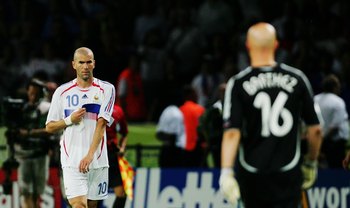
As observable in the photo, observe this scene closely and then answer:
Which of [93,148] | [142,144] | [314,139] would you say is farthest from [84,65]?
[142,144]

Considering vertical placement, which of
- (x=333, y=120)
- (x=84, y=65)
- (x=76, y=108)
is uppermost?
(x=84, y=65)

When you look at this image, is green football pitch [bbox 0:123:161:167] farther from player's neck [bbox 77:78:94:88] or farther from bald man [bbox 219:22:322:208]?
bald man [bbox 219:22:322:208]

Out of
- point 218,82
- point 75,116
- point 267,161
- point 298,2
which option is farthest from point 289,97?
point 298,2

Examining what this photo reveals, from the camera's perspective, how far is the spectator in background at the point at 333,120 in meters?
16.0

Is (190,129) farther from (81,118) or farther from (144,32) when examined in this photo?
(81,118)

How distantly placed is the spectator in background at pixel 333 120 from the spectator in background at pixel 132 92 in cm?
312

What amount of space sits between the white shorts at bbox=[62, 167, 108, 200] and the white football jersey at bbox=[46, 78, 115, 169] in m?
0.11

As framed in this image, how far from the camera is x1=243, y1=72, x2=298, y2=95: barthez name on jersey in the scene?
784 cm

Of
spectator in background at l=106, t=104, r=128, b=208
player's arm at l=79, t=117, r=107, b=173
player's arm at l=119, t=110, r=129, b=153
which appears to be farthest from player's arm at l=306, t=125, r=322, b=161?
player's arm at l=119, t=110, r=129, b=153

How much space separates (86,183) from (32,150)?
4.14m

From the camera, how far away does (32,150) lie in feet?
50.4

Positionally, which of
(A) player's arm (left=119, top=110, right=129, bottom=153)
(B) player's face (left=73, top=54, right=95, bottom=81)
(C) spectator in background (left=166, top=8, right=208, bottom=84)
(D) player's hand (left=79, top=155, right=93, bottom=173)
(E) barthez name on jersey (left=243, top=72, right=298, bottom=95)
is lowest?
(D) player's hand (left=79, top=155, right=93, bottom=173)

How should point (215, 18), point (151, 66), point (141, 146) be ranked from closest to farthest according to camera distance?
point (141, 146) < point (151, 66) < point (215, 18)

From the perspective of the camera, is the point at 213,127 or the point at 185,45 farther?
the point at 185,45
